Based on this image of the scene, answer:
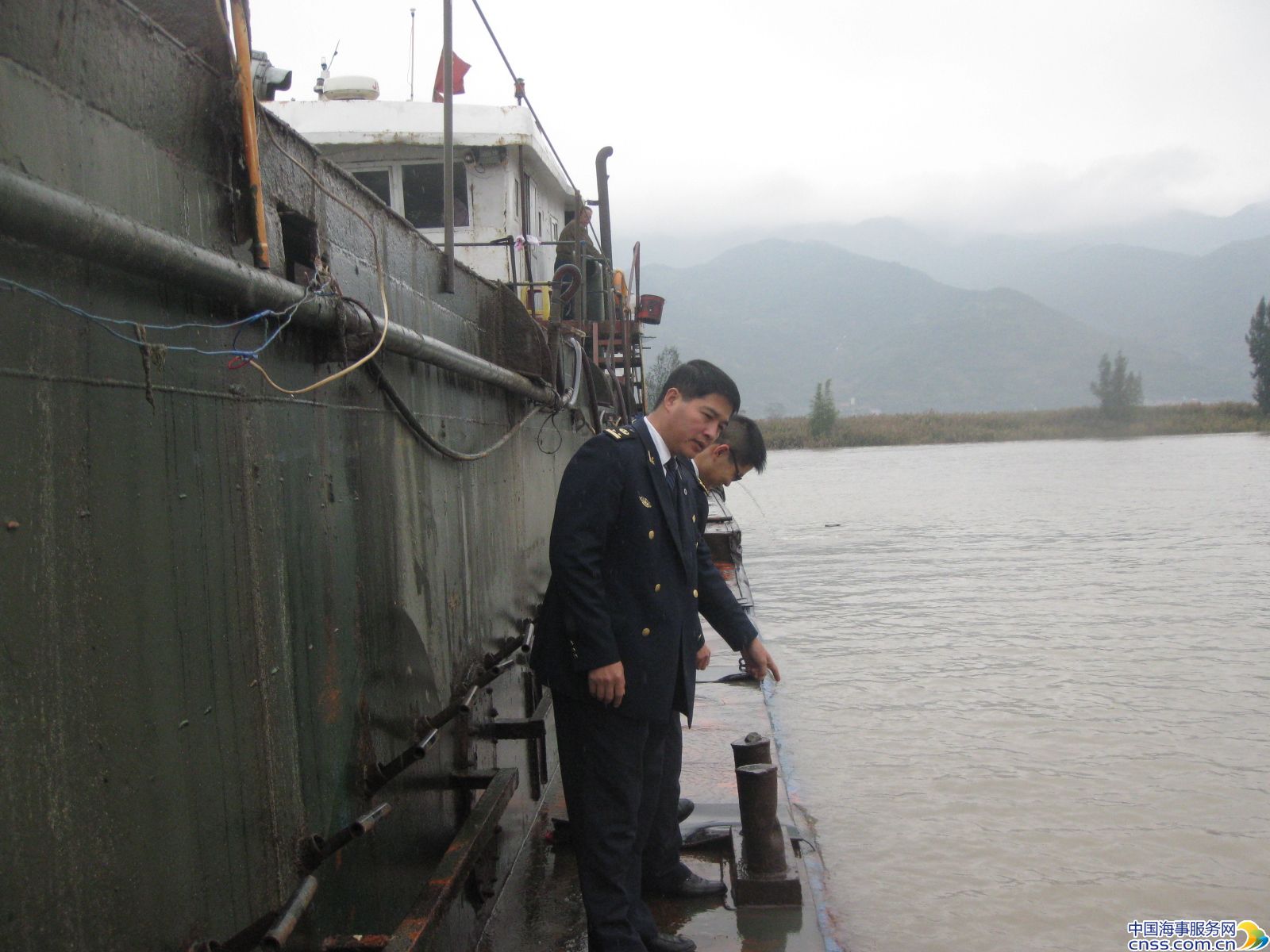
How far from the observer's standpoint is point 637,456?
3338mm

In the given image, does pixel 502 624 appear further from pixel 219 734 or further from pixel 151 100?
pixel 151 100

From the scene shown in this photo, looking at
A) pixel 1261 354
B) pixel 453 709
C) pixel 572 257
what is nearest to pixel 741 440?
pixel 453 709

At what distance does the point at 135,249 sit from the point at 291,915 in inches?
57.1

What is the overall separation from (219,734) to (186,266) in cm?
97

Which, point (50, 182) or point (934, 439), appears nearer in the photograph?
point (50, 182)

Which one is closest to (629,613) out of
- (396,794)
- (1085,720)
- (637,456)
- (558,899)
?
(637,456)

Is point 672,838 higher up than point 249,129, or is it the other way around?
point 249,129

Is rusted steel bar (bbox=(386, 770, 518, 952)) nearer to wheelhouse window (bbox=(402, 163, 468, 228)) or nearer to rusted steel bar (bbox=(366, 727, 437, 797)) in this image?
rusted steel bar (bbox=(366, 727, 437, 797))

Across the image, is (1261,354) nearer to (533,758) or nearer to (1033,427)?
(1033,427)

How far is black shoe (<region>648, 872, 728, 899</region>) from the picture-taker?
4.14 m

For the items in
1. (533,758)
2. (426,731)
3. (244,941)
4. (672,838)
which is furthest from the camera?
(533,758)

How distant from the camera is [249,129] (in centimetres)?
235

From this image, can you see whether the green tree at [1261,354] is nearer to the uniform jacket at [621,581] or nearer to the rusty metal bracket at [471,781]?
the rusty metal bracket at [471,781]

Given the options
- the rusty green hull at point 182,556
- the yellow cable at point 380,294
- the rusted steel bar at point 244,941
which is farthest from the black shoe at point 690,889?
the yellow cable at point 380,294
